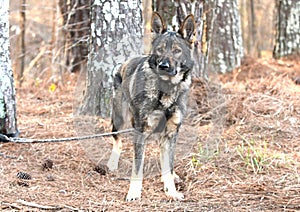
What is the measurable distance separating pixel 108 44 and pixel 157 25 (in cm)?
173

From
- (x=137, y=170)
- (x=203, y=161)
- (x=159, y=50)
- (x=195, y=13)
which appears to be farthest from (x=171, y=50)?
(x=195, y=13)

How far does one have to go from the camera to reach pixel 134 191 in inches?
164

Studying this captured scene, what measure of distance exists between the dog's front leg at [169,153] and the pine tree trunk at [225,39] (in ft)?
15.1

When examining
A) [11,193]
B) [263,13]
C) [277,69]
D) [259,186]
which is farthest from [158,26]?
[263,13]

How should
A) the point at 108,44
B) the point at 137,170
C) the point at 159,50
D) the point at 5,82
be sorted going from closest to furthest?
the point at 159,50 < the point at 137,170 < the point at 5,82 < the point at 108,44

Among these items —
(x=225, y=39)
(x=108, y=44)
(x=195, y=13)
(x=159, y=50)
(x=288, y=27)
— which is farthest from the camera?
(x=288, y=27)

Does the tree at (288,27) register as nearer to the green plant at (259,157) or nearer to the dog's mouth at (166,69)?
the green plant at (259,157)

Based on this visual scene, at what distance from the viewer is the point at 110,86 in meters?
6.29

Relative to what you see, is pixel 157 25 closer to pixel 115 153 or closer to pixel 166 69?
pixel 166 69

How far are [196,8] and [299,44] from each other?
386 centimetres

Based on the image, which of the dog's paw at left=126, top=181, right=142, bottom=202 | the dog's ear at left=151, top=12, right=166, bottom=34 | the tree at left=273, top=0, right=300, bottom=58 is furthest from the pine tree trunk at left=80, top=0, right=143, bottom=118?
the tree at left=273, top=0, right=300, bottom=58

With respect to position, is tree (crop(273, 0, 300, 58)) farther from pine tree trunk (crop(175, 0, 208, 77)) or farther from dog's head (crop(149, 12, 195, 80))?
dog's head (crop(149, 12, 195, 80))

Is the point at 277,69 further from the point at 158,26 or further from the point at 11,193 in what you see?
the point at 11,193

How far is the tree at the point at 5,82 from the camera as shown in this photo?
16.9ft
